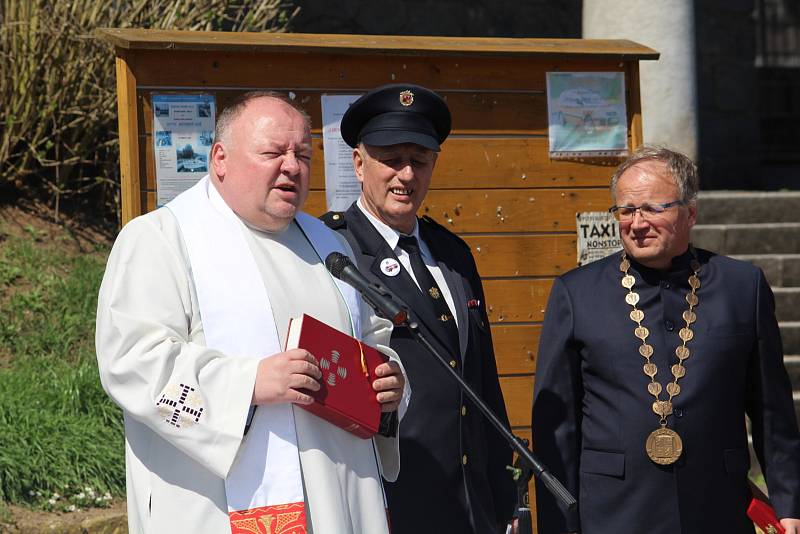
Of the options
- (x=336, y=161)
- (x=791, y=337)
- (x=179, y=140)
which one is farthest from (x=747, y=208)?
(x=179, y=140)

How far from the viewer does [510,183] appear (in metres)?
5.37

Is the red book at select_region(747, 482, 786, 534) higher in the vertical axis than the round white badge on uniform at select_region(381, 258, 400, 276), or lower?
lower

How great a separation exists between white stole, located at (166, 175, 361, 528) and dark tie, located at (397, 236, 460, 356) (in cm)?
80

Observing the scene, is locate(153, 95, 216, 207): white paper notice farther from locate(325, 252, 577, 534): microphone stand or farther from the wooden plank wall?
locate(325, 252, 577, 534): microphone stand

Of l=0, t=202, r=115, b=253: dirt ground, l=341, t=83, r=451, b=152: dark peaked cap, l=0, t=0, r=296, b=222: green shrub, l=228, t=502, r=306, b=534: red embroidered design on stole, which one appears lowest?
l=228, t=502, r=306, b=534: red embroidered design on stole

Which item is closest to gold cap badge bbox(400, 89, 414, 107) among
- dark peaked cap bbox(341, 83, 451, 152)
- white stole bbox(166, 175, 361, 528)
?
dark peaked cap bbox(341, 83, 451, 152)

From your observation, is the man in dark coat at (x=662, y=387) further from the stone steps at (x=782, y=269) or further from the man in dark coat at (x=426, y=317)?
the stone steps at (x=782, y=269)

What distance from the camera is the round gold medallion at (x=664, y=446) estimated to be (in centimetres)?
371

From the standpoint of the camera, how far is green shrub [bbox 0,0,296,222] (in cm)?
741

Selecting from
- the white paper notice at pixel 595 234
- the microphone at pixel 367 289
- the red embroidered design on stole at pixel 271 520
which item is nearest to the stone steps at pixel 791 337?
the white paper notice at pixel 595 234

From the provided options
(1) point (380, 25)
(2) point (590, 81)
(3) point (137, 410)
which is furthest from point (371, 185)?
(1) point (380, 25)

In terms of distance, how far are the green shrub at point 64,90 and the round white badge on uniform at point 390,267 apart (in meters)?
3.91

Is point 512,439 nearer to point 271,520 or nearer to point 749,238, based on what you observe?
point 271,520

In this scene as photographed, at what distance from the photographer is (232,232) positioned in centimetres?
332
